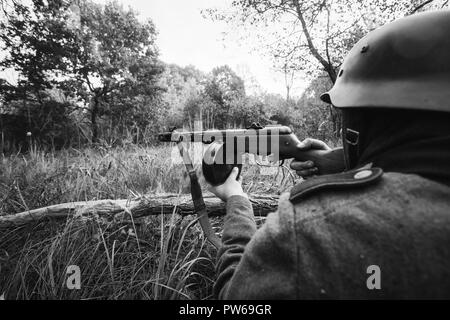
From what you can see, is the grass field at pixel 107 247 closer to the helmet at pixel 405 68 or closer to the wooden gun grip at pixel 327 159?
the wooden gun grip at pixel 327 159

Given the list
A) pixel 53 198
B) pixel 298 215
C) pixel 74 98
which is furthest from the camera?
pixel 74 98

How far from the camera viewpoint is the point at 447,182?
682 mm

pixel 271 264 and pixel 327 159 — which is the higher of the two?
pixel 327 159

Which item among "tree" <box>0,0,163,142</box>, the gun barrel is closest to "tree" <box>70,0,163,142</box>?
"tree" <box>0,0,163,142</box>

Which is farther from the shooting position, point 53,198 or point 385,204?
point 53,198

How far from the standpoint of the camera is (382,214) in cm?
66

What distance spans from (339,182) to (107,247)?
2.08 meters

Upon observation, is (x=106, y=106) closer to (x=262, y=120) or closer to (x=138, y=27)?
(x=138, y=27)

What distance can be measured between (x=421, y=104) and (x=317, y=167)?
39.5 inches

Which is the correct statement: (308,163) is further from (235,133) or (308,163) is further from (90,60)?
(90,60)

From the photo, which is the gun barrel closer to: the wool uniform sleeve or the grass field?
the grass field

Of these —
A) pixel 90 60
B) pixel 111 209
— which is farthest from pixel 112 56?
pixel 111 209
